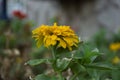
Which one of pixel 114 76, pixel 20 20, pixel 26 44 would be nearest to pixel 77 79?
pixel 114 76

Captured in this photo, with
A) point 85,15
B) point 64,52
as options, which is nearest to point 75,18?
point 85,15

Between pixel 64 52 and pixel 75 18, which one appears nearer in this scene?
pixel 64 52

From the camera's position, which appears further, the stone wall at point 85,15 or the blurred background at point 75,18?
the stone wall at point 85,15

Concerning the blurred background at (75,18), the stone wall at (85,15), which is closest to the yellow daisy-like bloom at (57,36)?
the blurred background at (75,18)

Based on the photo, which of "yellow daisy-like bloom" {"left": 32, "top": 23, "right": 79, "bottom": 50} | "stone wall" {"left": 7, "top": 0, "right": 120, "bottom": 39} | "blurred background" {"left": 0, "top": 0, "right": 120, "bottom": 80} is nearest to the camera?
"yellow daisy-like bloom" {"left": 32, "top": 23, "right": 79, "bottom": 50}

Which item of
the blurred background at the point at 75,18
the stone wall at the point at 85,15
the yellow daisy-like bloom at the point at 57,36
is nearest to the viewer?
the yellow daisy-like bloom at the point at 57,36

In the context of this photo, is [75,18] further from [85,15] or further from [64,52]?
[64,52]

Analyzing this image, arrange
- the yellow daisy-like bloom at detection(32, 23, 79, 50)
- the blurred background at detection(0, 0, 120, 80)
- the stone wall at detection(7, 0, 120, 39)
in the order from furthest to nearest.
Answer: the stone wall at detection(7, 0, 120, 39), the blurred background at detection(0, 0, 120, 80), the yellow daisy-like bloom at detection(32, 23, 79, 50)

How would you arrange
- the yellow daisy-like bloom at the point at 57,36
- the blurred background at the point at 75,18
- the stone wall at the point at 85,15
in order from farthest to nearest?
the stone wall at the point at 85,15 → the blurred background at the point at 75,18 → the yellow daisy-like bloom at the point at 57,36

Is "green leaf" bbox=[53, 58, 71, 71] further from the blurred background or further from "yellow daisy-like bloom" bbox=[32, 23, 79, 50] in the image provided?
the blurred background

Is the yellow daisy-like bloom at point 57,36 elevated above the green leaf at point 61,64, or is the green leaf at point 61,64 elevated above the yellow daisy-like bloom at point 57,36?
the yellow daisy-like bloom at point 57,36

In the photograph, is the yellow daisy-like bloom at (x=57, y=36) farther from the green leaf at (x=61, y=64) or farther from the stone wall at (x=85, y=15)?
the stone wall at (x=85, y=15)

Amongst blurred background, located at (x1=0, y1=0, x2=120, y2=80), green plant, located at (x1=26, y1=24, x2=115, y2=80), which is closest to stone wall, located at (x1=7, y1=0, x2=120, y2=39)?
blurred background, located at (x1=0, y1=0, x2=120, y2=80)
